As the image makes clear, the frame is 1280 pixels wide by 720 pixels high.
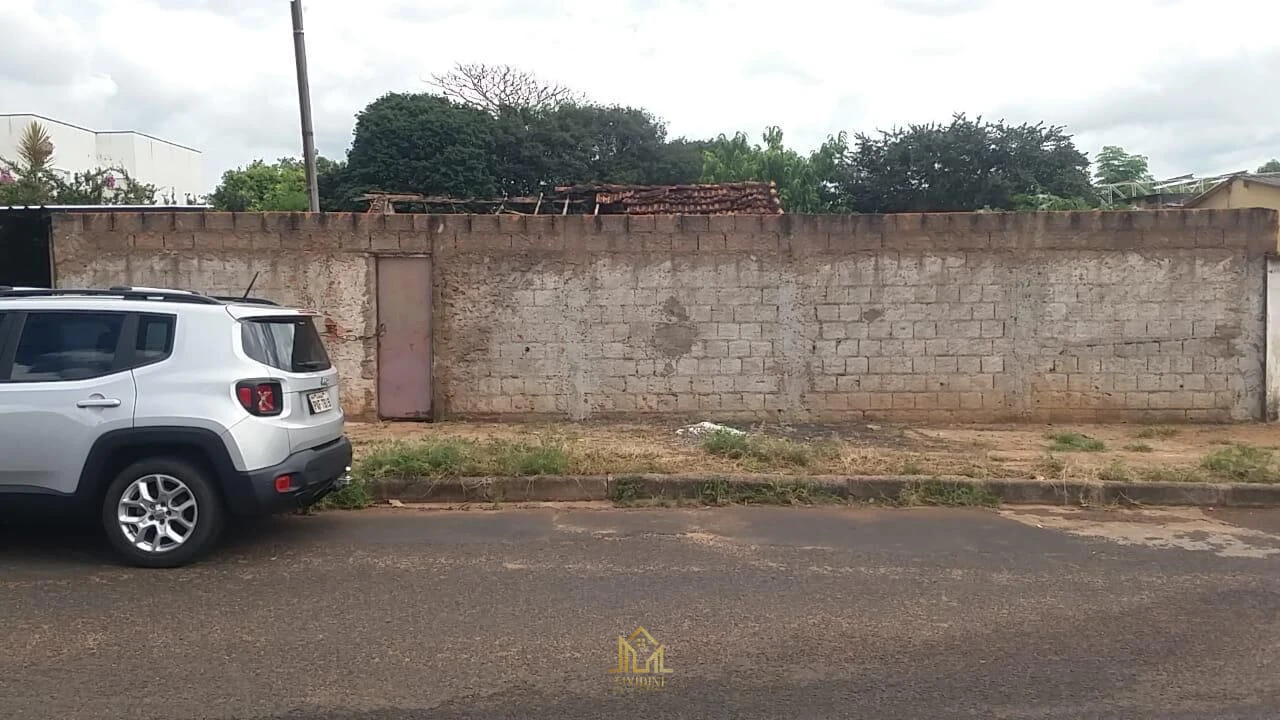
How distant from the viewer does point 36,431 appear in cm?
561

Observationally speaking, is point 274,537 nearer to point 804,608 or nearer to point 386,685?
point 386,685

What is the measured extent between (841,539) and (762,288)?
4.55m

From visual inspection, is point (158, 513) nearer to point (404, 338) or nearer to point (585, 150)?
point (404, 338)

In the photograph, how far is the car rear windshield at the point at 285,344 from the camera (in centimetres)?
591

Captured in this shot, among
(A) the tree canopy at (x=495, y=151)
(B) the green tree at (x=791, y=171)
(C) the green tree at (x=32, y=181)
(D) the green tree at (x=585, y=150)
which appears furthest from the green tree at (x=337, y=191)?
(B) the green tree at (x=791, y=171)

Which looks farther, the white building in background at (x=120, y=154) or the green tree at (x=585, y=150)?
the white building in background at (x=120, y=154)

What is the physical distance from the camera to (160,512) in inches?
226

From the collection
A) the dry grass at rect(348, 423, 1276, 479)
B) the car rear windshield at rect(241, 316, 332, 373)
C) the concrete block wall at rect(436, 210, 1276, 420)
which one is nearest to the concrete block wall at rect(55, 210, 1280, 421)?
the concrete block wall at rect(436, 210, 1276, 420)

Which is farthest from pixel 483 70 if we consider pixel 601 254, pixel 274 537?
pixel 274 537

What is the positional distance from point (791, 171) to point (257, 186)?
23.2 meters

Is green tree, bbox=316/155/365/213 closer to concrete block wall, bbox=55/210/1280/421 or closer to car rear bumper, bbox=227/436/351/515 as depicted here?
concrete block wall, bbox=55/210/1280/421

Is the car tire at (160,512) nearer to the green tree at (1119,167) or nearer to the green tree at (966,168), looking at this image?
the green tree at (966,168)

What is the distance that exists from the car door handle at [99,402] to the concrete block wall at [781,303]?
4.99 meters

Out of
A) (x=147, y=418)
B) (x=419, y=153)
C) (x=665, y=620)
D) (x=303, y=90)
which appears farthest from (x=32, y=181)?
(x=665, y=620)
